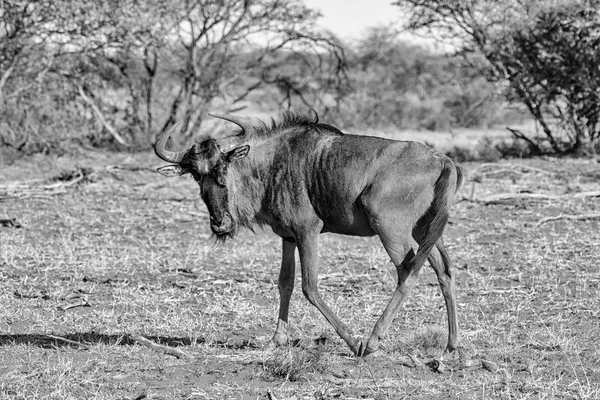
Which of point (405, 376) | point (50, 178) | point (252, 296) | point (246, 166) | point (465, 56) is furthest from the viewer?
point (465, 56)

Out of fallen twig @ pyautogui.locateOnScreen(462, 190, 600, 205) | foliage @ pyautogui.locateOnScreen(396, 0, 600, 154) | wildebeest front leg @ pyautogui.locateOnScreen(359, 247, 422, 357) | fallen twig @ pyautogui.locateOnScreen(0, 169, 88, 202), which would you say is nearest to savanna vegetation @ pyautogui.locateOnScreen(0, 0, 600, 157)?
foliage @ pyautogui.locateOnScreen(396, 0, 600, 154)

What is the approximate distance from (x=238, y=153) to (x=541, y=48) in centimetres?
1291

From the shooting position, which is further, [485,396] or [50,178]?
[50,178]

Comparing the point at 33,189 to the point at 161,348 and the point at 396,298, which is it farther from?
the point at 396,298

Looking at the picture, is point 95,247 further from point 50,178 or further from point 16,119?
point 16,119

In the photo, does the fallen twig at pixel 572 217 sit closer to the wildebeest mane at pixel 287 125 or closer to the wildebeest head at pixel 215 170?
the wildebeest mane at pixel 287 125

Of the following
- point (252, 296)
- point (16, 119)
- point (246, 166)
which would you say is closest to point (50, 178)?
point (16, 119)

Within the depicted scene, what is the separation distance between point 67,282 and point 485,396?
14.4 feet

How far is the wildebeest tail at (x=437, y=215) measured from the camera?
220 inches

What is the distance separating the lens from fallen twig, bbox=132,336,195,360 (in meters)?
5.65

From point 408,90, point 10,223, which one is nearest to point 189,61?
point 10,223

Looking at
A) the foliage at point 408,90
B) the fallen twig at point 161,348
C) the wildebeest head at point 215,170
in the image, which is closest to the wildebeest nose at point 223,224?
the wildebeest head at point 215,170

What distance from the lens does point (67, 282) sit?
800cm

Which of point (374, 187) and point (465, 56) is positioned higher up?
point (465, 56)
